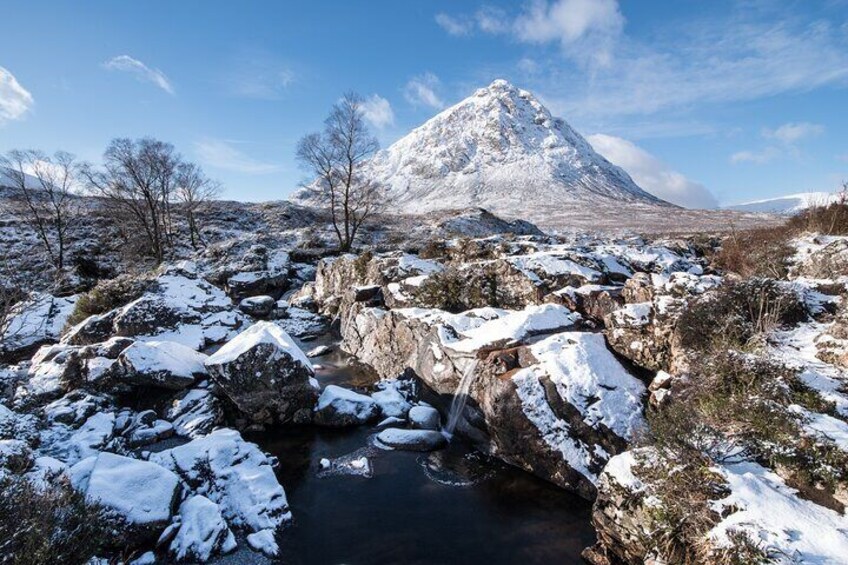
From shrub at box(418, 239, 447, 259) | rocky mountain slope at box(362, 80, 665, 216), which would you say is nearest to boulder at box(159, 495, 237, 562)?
shrub at box(418, 239, 447, 259)

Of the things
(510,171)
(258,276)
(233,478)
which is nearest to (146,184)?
(258,276)

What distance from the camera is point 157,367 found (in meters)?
13.5

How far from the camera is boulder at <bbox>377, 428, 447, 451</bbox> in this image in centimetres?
1230

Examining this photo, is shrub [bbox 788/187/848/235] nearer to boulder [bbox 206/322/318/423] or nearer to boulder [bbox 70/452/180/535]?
boulder [bbox 206/322/318/423]

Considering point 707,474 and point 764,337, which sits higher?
point 764,337

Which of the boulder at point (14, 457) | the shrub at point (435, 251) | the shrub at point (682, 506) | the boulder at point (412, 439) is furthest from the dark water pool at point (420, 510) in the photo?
the shrub at point (435, 251)

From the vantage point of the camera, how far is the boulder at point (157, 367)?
1327 cm

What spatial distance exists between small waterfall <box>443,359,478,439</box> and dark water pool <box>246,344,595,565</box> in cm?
62

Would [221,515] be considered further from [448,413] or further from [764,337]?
[764,337]

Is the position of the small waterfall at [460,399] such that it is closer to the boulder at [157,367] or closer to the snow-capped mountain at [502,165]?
the boulder at [157,367]

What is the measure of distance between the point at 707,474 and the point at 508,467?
525 cm

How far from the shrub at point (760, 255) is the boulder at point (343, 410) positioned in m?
13.1

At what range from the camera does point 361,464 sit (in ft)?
37.9

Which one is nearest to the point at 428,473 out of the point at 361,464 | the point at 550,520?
the point at 361,464
